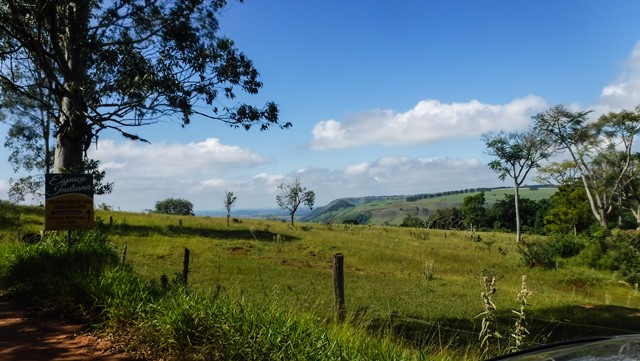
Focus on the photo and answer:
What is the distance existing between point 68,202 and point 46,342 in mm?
5262

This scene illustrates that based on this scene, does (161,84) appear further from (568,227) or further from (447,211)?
(447,211)

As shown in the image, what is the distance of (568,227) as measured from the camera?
53.9 meters

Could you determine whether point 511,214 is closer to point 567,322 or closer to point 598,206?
point 598,206

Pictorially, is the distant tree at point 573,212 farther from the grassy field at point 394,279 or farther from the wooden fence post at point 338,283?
the wooden fence post at point 338,283

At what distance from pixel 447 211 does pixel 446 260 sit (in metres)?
66.9

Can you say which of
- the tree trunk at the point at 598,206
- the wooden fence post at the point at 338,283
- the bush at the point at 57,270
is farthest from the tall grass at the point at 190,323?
the tree trunk at the point at 598,206

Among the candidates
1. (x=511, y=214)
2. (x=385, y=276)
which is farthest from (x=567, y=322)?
(x=511, y=214)

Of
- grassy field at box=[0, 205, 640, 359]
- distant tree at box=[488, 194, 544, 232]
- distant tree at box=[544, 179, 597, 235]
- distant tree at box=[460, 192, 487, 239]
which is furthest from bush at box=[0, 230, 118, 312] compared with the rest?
distant tree at box=[488, 194, 544, 232]

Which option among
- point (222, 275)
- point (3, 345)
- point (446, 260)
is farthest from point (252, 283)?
point (446, 260)

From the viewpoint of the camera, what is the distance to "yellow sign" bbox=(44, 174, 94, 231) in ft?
34.0

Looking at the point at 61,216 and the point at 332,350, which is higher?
the point at 61,216

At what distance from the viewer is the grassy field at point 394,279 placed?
10.5 m

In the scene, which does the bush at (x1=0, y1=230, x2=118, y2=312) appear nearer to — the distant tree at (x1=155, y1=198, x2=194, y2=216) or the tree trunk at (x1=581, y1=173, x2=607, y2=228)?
the tree trunk at (x1=581, y1=173, x2=607, y2=228)

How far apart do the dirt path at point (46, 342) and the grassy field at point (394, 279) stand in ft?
5.57
